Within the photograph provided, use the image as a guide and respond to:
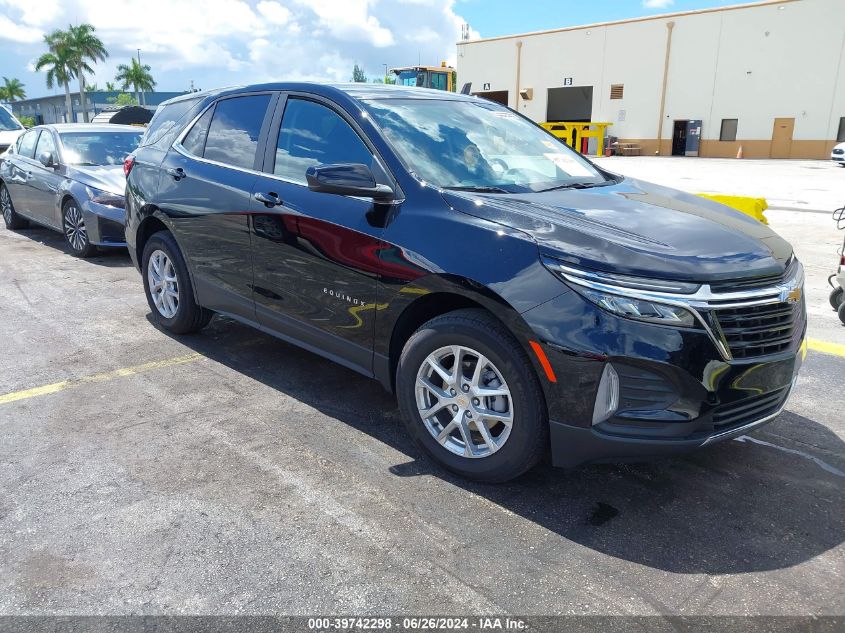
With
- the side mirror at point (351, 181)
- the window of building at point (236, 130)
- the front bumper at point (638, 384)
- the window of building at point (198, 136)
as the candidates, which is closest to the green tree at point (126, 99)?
the window of building at point (198, 136)

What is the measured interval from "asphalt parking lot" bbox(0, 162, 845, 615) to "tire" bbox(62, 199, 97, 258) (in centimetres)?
431

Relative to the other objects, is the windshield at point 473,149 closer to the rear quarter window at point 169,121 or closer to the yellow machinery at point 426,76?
the rear quarter window at point 169,121

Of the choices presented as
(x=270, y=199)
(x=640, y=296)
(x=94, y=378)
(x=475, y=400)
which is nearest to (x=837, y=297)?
(x=640, y=296)

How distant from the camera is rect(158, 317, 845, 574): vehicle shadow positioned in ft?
8.90

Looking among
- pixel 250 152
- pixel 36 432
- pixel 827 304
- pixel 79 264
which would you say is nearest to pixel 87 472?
pixel 36 432

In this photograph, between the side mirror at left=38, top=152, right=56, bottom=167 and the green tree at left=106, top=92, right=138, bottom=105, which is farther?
the green tree at left=106, top=92, right=138, bottom=105

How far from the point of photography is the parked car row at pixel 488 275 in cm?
266

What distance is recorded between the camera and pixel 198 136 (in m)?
4.84

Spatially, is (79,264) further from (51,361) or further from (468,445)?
(468,445)

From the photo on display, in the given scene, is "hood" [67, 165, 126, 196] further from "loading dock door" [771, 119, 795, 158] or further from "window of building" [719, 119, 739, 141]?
"window of building" [719, 119, 739, 141]

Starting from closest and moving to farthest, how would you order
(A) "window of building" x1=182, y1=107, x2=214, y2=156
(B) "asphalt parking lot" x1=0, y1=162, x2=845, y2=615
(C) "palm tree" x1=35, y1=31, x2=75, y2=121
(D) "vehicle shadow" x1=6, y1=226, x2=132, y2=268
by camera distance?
(B) "asphalt parking lot" x1=0, y1=162, x2=845, y2=615
(A) "window of building" x1=182, y1=107, x2=214, y2=156
(D) "vehicle shadow" x1=6, y1=226, x2=132, y2=268
(C) "palm tree" x1=35, y1=31, x2=75, y2=121

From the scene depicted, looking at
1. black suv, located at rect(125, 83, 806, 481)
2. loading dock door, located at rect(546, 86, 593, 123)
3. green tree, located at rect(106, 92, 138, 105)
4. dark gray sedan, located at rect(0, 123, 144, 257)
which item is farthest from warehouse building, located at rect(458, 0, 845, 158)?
green tree, located at rect(106, 92, 138, 105)

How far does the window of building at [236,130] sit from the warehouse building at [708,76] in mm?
39361

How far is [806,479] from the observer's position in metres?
3.24
